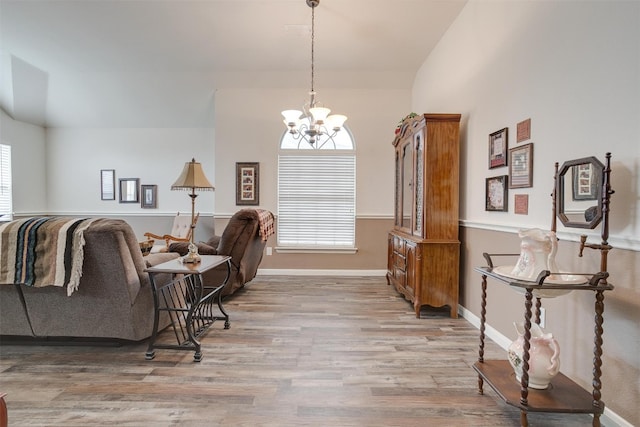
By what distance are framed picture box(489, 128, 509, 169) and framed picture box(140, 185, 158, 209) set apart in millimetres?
5638

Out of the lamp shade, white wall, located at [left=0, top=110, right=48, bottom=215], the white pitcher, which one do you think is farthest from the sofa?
white wall, located at [left=0, top=110, right=48, bottom=215]

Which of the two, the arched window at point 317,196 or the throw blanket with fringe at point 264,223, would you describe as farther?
the arched window at point 317,196

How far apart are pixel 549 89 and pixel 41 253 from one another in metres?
3.48

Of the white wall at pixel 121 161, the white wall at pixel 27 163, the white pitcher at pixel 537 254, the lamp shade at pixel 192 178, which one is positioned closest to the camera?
the white pitcher at pixel 537 254

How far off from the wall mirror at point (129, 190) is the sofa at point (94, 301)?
410cm

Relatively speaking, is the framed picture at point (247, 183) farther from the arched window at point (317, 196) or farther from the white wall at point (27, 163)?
the white wall at point (27, 163)

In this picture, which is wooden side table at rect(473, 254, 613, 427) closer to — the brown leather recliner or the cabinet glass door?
the cabinet glass door

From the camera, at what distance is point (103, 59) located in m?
4.65

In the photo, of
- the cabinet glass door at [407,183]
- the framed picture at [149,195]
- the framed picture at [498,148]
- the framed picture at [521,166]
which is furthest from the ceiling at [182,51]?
the framed picture at [521,166]

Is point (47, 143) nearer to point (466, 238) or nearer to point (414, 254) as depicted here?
point (414, 254)

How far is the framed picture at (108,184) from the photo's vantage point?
618 centimetres

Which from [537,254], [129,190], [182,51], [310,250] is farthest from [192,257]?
[129,190]

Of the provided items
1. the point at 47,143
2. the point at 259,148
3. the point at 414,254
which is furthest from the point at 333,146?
the point at 47,143

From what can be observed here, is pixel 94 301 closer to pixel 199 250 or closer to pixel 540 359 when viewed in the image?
pixel 199 250
